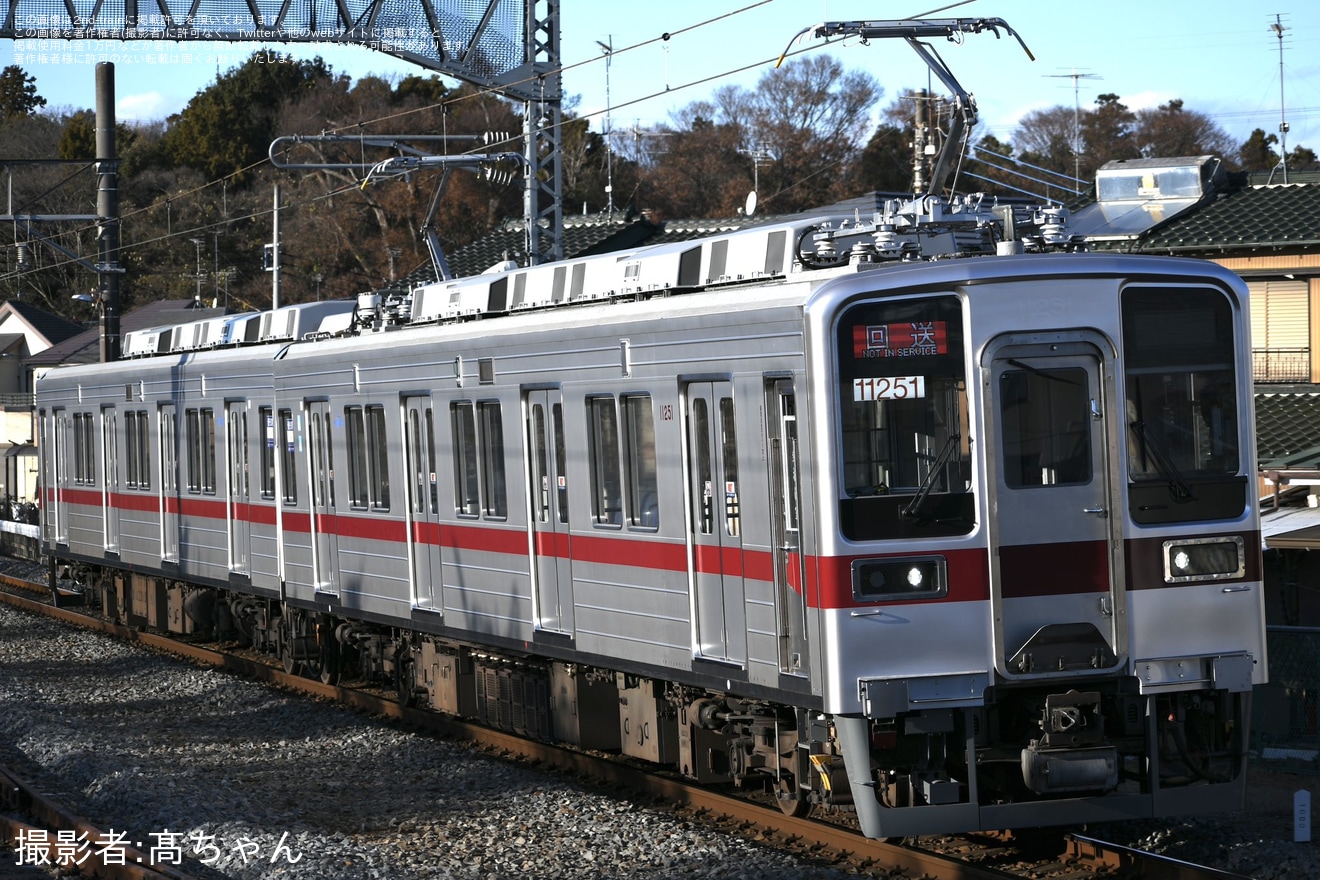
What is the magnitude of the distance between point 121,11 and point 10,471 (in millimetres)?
Result: 22463

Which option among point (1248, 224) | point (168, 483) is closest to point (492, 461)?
point (168, 483)

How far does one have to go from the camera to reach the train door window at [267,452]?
50.3ft

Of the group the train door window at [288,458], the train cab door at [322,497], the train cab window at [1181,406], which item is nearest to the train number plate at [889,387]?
the train cab window at [1181,406]

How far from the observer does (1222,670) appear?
768 cm

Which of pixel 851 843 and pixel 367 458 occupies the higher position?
pixel 367 458

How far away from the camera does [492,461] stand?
36.7ft

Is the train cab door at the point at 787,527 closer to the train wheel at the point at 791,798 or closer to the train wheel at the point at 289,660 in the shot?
the train wheel at the point at 791,798

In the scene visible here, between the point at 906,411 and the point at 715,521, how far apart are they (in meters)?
1.53

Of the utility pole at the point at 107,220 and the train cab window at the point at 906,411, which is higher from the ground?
the utility pole at the point at 107,220

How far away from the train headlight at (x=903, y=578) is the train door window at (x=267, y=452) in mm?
8880

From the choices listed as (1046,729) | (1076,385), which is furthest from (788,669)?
(1076,385)

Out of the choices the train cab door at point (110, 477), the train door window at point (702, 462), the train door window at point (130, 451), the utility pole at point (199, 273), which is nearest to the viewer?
the train door window at point (702, 462)

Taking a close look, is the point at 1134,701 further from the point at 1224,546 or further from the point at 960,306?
the point at 960,306

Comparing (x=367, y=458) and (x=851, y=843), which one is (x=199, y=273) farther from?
(x=851, y=843)
